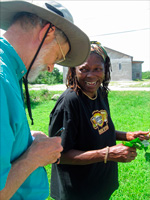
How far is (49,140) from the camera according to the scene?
1.16 metres

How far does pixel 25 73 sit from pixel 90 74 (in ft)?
3.03

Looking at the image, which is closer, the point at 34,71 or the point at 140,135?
the point at 34,71

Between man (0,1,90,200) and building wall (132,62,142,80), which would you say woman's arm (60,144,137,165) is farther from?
building wall (132,62,142,80)

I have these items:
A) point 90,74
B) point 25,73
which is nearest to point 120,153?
point 90,74

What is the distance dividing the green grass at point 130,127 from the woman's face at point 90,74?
6.96ft

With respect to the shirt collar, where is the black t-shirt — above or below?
below

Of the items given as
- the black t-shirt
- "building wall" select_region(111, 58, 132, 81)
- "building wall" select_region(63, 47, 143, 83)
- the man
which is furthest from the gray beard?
"building wall" select_region(111, 58, 132, 81)

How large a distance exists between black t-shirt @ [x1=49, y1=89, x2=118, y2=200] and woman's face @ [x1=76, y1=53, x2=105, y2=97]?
0.13 m

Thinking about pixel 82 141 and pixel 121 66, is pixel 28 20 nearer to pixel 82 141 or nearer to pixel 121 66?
pixel 82 141

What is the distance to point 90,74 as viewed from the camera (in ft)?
6.37

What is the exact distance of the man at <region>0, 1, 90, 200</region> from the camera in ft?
2.72

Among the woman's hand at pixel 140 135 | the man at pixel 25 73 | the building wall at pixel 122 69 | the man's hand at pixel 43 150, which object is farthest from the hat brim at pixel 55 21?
the building wall at pixel 122 69

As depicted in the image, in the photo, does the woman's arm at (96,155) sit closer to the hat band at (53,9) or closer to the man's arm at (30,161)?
the man's arm at (30,161)

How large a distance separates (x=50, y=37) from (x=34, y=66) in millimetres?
214
